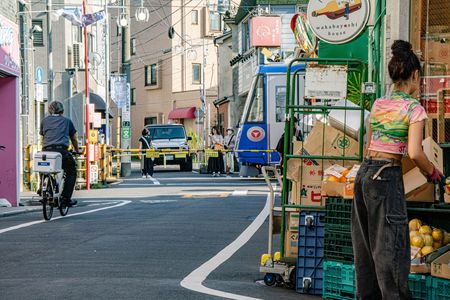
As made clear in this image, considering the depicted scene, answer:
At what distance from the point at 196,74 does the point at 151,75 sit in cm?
430

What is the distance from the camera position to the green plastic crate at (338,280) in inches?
293

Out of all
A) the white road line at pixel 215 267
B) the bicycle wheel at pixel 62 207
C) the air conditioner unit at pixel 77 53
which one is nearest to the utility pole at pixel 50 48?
the air conditioner unit at pixel 77 53

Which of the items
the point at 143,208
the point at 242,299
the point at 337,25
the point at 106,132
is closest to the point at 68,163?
the point at 143,208

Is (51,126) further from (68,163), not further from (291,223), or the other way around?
(291,223)

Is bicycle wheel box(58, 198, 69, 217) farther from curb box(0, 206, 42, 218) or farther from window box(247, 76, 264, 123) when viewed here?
window box(247, 76, 264, 123)

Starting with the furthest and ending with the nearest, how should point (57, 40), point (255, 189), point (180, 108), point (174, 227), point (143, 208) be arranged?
1. point (180, 108)
2. point (57, 40)
3. point (255, 189)
4. point (143, 208)
5. point (174, 227)

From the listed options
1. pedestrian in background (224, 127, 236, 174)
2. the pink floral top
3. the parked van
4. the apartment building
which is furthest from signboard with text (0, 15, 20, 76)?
the apartment building

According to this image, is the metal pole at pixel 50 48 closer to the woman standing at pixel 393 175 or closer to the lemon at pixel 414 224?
the lemon at pixel 414 224

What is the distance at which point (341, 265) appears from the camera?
7.53 m

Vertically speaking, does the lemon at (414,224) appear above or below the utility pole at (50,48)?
below

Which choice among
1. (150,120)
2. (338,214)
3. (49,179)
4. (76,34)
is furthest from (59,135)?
(150,120)

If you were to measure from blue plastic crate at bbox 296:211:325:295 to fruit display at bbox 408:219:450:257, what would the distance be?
0.88 m

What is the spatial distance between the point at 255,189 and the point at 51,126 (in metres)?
10.0

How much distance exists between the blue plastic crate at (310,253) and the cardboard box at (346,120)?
778mm
